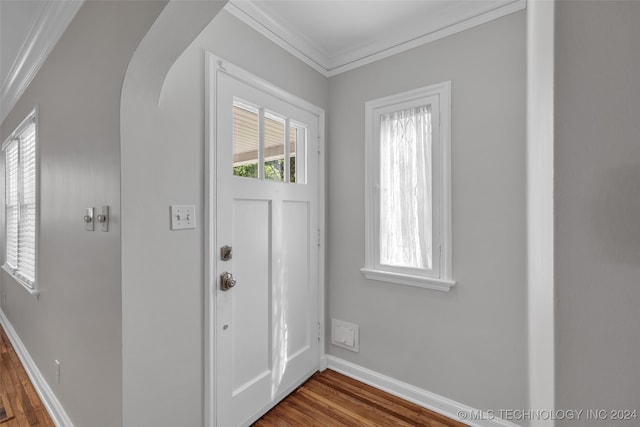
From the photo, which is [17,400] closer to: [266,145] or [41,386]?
[41,386]

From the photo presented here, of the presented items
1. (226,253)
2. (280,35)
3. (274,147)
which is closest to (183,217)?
(226,253)

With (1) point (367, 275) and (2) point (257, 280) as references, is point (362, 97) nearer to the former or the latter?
(1) point (367, 275)

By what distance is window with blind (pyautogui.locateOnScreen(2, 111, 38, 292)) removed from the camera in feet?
7.76

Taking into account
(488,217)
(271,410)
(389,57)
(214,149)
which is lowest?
(271,410)

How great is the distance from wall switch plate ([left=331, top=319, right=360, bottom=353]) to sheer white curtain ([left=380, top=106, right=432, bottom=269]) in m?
0.61

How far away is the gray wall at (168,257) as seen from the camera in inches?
49.3

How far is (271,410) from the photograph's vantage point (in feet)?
6.27

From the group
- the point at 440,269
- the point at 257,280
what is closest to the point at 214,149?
the point at 257,280

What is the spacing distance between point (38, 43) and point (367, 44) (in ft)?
7.60

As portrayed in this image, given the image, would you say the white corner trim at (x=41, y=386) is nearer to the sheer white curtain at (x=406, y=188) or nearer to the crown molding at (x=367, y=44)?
the sheer white curtain at (x=406, y=188)

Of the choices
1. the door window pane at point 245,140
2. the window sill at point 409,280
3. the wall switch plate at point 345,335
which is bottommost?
the wall switch plate at point 345,335

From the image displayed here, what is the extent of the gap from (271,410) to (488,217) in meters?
1.84
